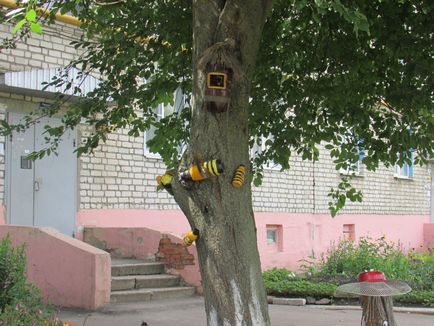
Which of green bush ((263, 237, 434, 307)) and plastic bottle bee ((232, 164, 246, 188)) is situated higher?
plastic bottle bee ((232, 164, 246, 188))

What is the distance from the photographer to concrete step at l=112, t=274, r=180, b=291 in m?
10.2

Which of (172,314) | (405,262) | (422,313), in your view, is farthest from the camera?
(405,262)

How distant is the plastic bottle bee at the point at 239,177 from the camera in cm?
505

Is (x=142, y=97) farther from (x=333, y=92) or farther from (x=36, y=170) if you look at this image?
(x=36, y=170)

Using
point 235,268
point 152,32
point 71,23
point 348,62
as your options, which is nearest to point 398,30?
point 348,62

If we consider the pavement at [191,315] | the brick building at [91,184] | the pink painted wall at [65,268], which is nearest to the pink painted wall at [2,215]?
the brick building at [91,184]

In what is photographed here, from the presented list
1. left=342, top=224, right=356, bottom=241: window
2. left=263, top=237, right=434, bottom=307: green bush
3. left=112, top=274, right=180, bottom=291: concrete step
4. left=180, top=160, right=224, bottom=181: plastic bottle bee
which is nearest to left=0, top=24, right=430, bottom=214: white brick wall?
left=342, top=224, right=356, bottom=241: window

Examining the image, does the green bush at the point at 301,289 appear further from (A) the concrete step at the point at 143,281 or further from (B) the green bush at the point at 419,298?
(A) the concrete step at the point at 143,281

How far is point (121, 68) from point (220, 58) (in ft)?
10.8

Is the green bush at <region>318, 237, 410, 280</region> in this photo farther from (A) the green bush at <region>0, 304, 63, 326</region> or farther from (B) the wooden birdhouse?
(B) the wooden birdhouse

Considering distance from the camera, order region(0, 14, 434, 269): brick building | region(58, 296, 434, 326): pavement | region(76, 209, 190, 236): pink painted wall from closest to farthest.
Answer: region(58, 296, 434, 326): pavement, region(0, 14, 434, 269): brick building, region(76, 209, 190, 236): pink painted wall

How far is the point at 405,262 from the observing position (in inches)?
513

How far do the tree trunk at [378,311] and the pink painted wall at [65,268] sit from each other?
453 cm

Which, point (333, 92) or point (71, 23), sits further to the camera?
point (71, 23)
